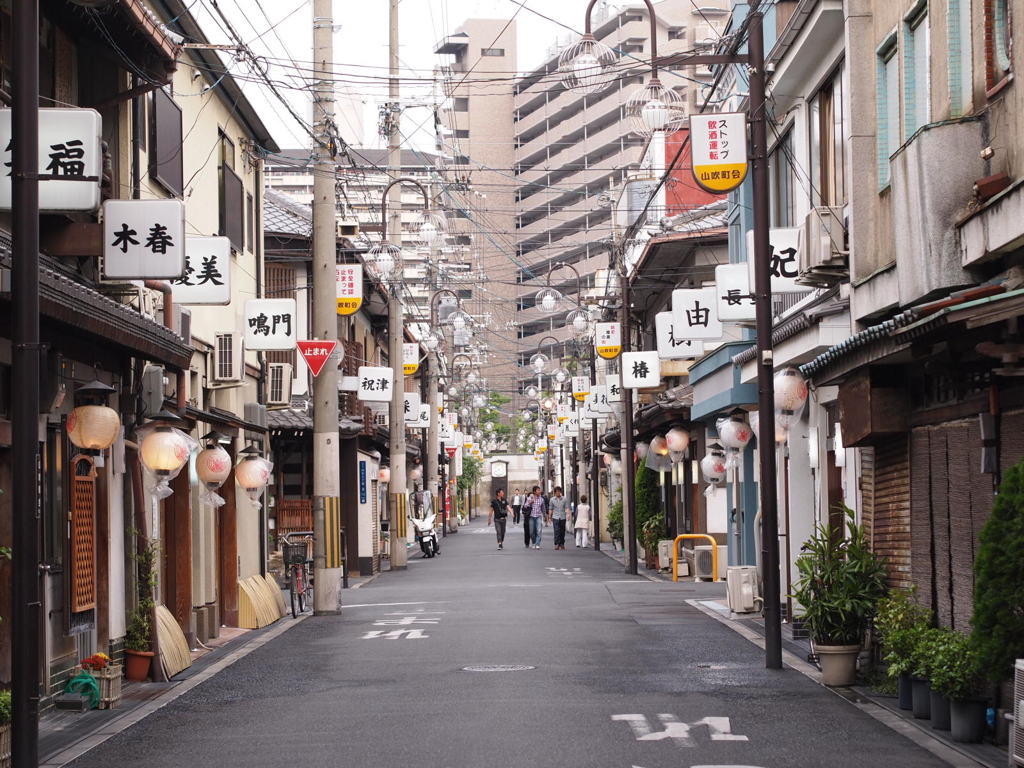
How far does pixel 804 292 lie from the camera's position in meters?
21.9

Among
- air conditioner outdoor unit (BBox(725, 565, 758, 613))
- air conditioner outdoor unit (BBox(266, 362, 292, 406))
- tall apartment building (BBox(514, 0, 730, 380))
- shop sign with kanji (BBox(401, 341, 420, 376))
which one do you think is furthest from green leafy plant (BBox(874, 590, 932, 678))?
tall apartment building (BBox(514, 0, 730, 380))

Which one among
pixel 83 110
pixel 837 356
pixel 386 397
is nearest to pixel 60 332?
pixel 83 110

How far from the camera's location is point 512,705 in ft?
46.5

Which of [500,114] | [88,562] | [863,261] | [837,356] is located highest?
[500,114]

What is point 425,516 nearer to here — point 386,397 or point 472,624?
point 386,397

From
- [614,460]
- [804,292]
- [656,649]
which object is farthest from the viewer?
[614,460]

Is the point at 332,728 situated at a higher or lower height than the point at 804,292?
lower

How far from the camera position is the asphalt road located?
11.6m

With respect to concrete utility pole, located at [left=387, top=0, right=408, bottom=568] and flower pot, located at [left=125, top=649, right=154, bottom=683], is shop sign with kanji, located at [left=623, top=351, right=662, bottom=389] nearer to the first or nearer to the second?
concrete utility pole, located at [left=387, top=0, right=408, bottom=568]

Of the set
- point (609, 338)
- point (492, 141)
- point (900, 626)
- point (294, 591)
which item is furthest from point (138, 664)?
point (492, 141)

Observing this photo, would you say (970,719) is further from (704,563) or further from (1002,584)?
(704,563)

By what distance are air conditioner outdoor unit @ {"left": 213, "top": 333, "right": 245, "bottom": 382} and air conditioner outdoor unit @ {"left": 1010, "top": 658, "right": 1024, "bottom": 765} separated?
16.2 metres

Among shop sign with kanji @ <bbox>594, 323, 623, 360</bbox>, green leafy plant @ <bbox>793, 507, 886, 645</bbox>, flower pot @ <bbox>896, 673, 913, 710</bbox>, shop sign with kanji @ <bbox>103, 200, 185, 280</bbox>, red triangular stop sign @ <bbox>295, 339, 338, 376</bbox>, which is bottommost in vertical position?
flower pot @ <bbox>896, 673, 913, 710</bbox>

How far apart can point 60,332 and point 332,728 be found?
4994 millimetres
